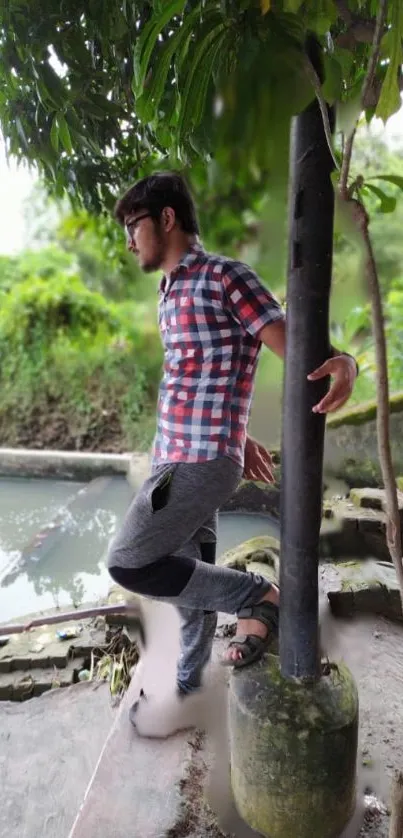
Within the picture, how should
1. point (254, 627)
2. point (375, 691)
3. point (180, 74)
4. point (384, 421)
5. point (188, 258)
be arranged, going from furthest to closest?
point (375, 691) → point (254, 627) → point (188, 258) → point (384, 421) → point (180, 74)

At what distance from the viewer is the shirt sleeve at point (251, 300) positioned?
50.2 inches

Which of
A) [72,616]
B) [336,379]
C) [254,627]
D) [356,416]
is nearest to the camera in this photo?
[336,379]

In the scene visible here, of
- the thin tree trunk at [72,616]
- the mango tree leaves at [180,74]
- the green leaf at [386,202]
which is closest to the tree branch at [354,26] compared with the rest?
the mango tree leaves at [180,74]

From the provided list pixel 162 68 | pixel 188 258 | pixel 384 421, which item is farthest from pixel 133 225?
pixel 384 421

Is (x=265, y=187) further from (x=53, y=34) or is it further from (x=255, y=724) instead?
(x=255, y=724)

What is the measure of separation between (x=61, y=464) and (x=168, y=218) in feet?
18.9

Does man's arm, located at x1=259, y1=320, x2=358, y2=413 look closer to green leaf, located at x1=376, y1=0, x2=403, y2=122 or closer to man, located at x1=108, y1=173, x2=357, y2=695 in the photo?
man, located at x1=108, y1=173, x2=357, y2=695

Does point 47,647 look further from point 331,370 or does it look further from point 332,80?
point 332,80

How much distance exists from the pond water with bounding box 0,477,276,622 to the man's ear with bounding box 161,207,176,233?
266cm

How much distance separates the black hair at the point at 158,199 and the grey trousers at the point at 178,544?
23.7 inches

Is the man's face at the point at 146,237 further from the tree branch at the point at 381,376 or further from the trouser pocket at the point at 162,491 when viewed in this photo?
the tree branch at the point at 381,376

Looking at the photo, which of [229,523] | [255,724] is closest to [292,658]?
[255,724]

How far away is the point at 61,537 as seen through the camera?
195 inches

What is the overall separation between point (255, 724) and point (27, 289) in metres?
7.35
